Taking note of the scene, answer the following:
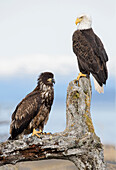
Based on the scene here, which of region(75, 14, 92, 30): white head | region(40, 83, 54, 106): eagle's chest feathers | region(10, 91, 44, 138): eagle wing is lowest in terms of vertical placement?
region(10, 91, 44, 138): eagle wing

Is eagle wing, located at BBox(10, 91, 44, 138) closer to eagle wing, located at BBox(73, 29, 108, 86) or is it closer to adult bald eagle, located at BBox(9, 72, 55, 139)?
adult bald eagle, located at BBox(9, 72, 55, 139)

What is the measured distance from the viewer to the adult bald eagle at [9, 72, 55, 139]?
24.2 ft

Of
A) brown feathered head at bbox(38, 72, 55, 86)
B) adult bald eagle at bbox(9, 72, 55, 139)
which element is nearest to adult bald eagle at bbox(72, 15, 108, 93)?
brown feathered head at bbox(38, 72, 55, 86)

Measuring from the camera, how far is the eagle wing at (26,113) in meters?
7.34

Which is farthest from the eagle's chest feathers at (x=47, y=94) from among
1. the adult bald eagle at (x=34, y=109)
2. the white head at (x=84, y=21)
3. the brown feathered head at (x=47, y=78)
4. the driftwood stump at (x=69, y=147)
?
the white head at (x=84, y=21)

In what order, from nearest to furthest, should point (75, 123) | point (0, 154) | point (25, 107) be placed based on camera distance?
point (0, 154), point (75, 123), point (25, 107)

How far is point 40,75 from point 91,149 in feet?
8.30

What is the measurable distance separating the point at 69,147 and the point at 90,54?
12.0 feet

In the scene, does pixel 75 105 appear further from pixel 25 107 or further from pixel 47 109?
pixel 25 107

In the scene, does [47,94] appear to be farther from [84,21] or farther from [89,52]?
[84,21]

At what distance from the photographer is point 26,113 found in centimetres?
744

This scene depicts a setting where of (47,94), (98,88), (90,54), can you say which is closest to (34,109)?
(47,94)

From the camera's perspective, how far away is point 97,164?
6.54 m

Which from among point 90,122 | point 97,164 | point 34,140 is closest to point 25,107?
Answer: point 34,140
